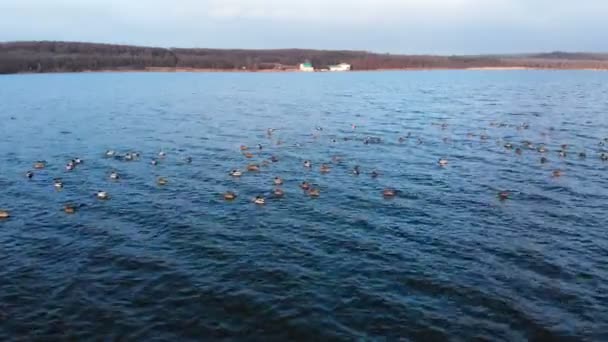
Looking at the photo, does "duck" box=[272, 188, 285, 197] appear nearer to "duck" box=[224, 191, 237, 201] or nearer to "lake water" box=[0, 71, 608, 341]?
"lake water" box=[0, 71, 608, 341]

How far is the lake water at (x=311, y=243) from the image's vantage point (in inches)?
733

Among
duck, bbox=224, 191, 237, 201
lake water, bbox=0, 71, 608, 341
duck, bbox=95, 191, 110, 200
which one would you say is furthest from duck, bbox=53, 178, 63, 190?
duck, bbox=224, 191, 237, 201

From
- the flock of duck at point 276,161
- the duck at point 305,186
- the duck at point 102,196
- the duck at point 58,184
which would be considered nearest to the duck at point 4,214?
the flock of duck at point 276,161

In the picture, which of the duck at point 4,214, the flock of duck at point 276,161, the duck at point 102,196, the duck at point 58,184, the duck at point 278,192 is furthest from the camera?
the duck at point 58,184

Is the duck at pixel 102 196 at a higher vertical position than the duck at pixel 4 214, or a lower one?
higher

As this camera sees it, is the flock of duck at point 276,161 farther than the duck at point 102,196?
Yes

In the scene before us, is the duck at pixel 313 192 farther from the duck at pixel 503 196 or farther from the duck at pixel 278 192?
the duck at pixel 503 196

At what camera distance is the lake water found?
61.1 ft

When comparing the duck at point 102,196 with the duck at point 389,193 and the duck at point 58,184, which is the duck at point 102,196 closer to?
the duck at point 58,184

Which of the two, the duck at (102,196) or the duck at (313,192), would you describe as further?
the duck at (313,192)

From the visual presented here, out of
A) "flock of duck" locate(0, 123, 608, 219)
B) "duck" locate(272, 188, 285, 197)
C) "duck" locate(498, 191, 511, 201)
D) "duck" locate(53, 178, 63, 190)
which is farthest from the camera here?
"duck" locate(53, 178, 63, 190)

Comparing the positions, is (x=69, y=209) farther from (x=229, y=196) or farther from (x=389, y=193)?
(x=389, y=193)

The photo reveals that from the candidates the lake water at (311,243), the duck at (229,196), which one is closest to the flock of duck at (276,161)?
the duck at (229,196)

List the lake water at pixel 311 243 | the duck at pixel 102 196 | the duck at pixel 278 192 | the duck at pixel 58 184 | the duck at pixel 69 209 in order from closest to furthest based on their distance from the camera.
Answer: the lake water at pixel 311 243 → the duck at pixel 69 209 → the duck at pixel 102 196 → the duck at pixel 278 192 → the duck at pixel 58 184
